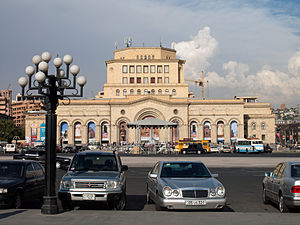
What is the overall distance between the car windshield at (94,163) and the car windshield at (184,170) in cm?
168

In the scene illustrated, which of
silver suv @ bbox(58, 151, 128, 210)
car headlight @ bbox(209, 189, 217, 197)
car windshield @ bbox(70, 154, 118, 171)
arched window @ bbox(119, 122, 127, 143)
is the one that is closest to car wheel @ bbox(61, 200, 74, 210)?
silver suv @ bbox(58, 151, 128, 210)

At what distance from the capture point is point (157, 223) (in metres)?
9.95

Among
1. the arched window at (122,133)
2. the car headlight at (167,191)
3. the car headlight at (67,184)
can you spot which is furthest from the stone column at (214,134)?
the car headlight at (167,191)

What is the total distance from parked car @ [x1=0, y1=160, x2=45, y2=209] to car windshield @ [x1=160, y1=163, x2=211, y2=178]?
4.24m

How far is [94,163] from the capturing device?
13750 millimetres

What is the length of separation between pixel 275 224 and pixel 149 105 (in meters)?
86.4

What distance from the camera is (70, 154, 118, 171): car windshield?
13.6 m

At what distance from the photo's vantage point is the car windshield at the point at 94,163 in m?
13.6

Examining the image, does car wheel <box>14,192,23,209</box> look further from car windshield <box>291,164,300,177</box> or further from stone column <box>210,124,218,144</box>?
stone column <box>210,124,218,144</box>

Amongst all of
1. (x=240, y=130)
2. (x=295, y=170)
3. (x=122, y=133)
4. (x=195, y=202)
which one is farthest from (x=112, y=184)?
(x=240, y=130)

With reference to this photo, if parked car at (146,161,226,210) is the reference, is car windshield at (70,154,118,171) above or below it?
above

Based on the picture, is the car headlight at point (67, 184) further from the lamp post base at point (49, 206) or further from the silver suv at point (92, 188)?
the lamp post base at point (49, 206)

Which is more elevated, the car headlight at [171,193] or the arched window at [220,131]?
the arched window at [220,131]

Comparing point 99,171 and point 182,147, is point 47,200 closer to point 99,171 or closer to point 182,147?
point 99,171
